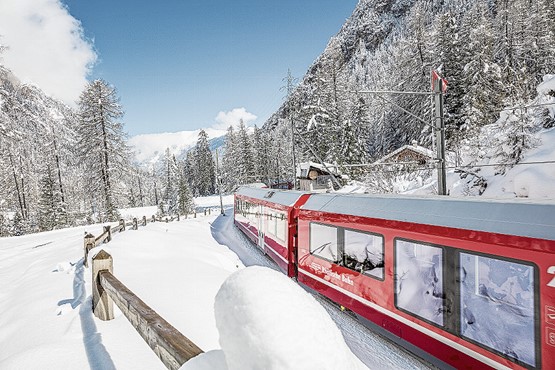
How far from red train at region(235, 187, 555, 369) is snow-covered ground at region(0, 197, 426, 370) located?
919 mm

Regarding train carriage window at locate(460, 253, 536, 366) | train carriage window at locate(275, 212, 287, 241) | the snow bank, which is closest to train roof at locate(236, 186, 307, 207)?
train carriage window at locate(275, 212, 287, 241)

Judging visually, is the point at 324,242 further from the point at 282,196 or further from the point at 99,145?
the point at 99,145

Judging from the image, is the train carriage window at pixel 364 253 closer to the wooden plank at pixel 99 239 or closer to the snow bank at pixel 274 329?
the snow bank at pixel 274 329

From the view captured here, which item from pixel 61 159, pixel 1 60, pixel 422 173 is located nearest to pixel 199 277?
pixel 422 173

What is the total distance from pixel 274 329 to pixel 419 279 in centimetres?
479

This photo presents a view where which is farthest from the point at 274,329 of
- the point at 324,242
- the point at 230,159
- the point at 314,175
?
the point at 230,159

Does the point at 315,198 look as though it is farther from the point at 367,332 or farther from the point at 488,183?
the point at 488,183

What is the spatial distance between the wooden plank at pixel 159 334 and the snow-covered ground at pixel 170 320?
0.59 meters

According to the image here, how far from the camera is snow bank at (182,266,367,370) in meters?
0.82

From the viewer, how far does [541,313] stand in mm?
3447

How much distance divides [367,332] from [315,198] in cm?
359

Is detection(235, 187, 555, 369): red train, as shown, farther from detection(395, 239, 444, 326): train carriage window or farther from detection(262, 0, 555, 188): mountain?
detection(262, 0, 555, 188): mountain

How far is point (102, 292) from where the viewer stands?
3.91m

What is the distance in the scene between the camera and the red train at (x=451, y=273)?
355 cm
